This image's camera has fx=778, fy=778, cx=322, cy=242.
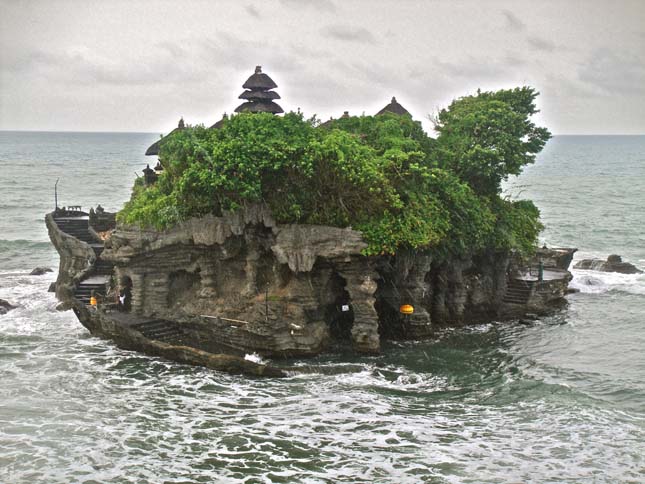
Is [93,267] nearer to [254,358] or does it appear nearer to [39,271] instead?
[39,271]

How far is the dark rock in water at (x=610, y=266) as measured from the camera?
158 feet

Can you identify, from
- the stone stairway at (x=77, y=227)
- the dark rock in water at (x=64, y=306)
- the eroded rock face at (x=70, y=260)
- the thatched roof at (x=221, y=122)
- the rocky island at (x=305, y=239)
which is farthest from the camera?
the stone stairway at (x=77, y=227)

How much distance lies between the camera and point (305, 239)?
93.4 ft

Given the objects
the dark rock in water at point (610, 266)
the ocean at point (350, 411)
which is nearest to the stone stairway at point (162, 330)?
the ocean at point (350, 411)

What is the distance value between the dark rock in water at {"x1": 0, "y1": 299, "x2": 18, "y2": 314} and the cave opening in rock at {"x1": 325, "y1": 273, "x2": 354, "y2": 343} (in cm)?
1693

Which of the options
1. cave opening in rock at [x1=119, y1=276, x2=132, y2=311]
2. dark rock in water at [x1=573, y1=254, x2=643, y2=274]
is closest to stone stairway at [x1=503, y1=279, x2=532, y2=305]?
dark rock in water at [x1=573, y1=254, x2=643, y2=274]

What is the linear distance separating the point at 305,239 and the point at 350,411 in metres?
6.99

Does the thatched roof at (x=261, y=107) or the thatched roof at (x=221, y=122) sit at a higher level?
the thatched roof at (x=261, y=107)

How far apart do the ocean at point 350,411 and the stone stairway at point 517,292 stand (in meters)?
1.78

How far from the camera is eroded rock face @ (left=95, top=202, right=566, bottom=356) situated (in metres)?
28.9

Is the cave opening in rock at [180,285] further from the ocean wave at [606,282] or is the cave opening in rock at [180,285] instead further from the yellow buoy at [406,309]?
the ocean wave at [606,282]

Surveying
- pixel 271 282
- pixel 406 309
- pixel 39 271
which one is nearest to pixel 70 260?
pixel 39 271

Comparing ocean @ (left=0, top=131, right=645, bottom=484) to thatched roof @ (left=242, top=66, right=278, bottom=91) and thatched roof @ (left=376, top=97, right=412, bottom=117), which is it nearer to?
thatched roof @ (left=376, top=97, right=412, bottom=117)

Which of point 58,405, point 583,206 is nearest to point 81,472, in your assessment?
point 58,405
